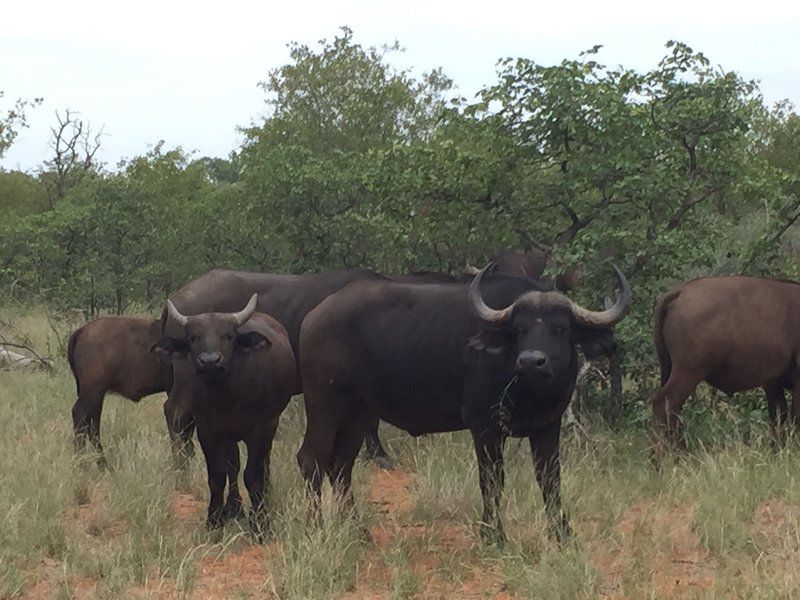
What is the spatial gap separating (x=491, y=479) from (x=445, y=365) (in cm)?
78

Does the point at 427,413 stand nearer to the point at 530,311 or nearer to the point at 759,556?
the point at 530,311

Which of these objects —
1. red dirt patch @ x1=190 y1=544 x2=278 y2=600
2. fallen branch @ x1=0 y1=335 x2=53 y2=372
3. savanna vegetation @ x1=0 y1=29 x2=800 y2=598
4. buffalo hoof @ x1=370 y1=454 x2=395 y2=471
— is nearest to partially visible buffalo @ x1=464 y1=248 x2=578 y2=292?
savanna vegetation @ x1=0 y1=29 x2=800 y2=598

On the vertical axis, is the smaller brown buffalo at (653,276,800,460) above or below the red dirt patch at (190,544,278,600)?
above

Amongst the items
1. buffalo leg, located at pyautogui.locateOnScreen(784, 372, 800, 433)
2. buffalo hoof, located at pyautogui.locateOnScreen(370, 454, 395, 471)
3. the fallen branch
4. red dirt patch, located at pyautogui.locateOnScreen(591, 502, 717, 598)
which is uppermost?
the fallen branch

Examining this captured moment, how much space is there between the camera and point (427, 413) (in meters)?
6.35

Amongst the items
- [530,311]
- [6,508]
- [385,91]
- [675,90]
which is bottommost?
[6,508]

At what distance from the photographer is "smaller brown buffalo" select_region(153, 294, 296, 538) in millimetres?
6555

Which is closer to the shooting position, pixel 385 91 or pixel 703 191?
pixel 703 191

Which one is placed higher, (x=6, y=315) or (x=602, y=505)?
(x=6, y=315)

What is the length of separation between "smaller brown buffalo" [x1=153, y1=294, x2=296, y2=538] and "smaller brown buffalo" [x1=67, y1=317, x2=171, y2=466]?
2123mm

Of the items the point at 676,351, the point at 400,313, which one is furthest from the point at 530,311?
the point at 676,351

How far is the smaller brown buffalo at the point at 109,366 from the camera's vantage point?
342 inches

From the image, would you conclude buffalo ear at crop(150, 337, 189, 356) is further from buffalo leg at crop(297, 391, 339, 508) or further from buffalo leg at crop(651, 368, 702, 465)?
buffalo leg at crop(651, 368, 702, 465)

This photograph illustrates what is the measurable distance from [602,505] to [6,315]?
15524mm
